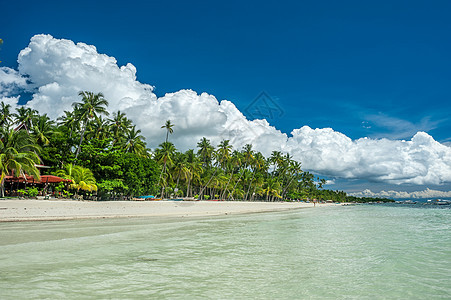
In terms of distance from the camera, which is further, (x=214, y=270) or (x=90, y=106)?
(x=90, y=106)

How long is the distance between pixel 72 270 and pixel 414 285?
8632mm

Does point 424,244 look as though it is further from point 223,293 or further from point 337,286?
point 223,293

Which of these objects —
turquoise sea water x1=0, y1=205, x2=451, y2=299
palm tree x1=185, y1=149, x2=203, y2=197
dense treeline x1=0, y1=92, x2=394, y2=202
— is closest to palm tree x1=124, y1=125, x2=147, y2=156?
dense treeline x1=0, y1=92, x2=394, y2=202

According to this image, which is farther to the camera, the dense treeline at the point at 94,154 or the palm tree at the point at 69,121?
the palm tree at the point at 69,121

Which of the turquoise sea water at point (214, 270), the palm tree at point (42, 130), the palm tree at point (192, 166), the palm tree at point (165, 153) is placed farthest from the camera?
the palm tree at point (192, 166)

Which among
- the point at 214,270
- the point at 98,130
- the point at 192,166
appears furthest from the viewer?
the point at 192,166

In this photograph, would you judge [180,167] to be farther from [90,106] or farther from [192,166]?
[90,106]

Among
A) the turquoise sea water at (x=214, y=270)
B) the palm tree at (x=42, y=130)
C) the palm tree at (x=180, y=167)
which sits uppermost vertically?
the palm tree at (x=42, y=130)

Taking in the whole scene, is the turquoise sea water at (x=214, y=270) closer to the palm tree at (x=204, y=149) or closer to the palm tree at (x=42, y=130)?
the palm tree at (x=42, y=130)

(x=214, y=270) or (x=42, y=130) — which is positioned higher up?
(x=42, y=130)

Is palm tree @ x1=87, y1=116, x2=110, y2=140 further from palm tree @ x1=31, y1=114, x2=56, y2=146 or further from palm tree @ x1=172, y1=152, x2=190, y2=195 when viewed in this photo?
palm tree @ x1=172, y1=152, x2=190, y2=195

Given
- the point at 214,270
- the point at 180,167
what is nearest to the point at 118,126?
the point at 180,167

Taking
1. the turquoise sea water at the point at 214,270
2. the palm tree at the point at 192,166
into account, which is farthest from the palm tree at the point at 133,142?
the turquoise sea water at the point at 214,270

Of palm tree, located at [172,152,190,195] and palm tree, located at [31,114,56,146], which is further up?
palm tree, located at [31,114,56,146]
